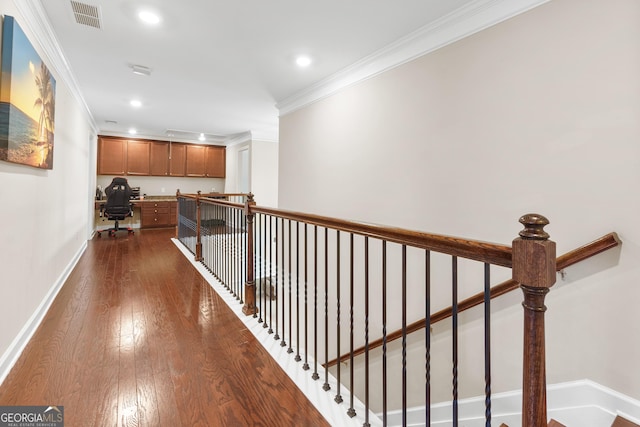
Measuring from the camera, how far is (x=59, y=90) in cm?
311

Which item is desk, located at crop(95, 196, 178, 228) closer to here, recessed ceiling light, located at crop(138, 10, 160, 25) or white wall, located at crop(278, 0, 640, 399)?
recessed ceiling light, located at crop(138, 10, 160, 25)

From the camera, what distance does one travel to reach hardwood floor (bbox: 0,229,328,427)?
4.70 feet

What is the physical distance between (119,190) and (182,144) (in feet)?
7.47

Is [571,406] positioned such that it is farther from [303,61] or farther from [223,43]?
[223,43]

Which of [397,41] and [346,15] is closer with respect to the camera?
[346,15]

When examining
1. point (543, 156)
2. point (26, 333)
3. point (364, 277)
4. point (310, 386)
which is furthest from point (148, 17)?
point (543, 156)

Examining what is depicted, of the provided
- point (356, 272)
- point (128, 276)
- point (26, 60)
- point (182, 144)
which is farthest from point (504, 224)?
point (182, 144)

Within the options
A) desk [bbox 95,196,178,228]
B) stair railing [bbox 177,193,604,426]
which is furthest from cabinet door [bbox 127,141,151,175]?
stair railing [bbox 177,193,604,426]

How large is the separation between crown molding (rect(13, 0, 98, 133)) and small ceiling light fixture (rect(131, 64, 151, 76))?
0.62 meters

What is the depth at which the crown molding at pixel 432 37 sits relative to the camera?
6.81ft

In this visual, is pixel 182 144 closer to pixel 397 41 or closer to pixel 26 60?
pixel 26 60

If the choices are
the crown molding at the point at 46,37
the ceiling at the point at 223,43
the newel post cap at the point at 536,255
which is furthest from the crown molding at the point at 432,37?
the crown molding at the point at 46,37

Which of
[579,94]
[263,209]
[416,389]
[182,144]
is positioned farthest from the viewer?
[182,144]

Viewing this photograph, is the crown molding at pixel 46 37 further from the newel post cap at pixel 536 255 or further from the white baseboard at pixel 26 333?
the newel post cap at pixel 536 255
